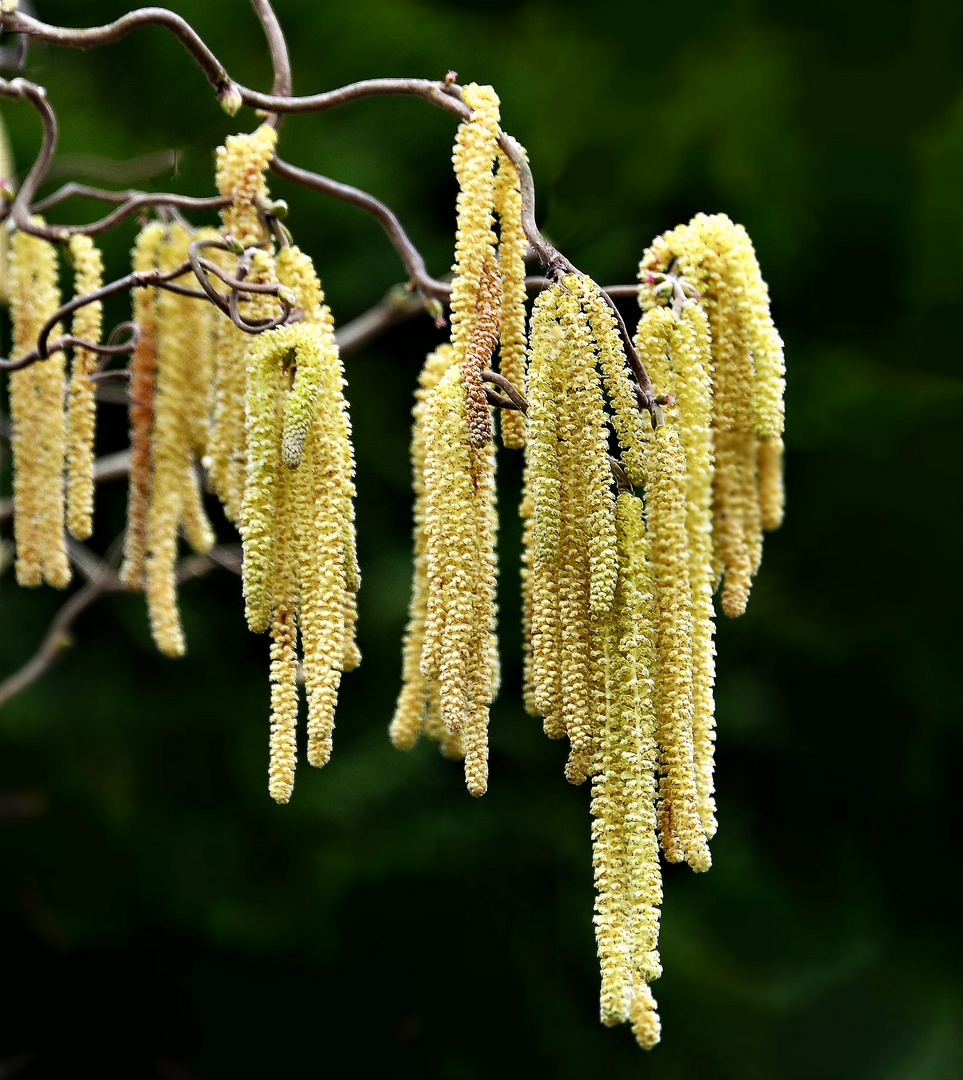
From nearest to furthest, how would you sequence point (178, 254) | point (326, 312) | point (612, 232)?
point (326, 312)
point (178, 254)
point (612, 232)

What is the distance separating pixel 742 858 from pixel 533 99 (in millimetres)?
1388

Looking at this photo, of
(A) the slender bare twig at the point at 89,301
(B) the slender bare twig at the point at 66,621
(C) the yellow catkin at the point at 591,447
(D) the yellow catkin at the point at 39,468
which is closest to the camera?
(C) the yellow catkin at the point at 591,447

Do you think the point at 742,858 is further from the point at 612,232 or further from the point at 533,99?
the point at 533,99

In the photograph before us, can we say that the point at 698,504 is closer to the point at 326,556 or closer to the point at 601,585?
the point at 601,585

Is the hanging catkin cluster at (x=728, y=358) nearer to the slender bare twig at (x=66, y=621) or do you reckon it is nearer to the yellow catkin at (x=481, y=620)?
the yellow catkin at (x=481, y=620)

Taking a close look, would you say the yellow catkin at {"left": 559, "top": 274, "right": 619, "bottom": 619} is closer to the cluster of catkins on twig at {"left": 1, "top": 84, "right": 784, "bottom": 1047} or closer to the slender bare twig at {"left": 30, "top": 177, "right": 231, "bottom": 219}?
the cluster of catkins on twig at {"left": 1, "top": 84, "right": 784, "bottom": 1047}

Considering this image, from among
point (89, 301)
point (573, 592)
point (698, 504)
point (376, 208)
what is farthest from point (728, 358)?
point (89, 301)

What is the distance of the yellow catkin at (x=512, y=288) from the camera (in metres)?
0.72

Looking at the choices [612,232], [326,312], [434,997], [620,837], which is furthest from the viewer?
[434,997]

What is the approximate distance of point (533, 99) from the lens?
213 centimetres

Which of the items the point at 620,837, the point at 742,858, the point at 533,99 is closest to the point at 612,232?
the point at 533,99

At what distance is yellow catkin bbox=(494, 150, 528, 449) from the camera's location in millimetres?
724

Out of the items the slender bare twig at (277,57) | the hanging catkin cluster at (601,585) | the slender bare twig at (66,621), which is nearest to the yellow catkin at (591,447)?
the hanging catkin cluster at (601,585)

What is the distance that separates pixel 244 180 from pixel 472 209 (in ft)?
0.59
